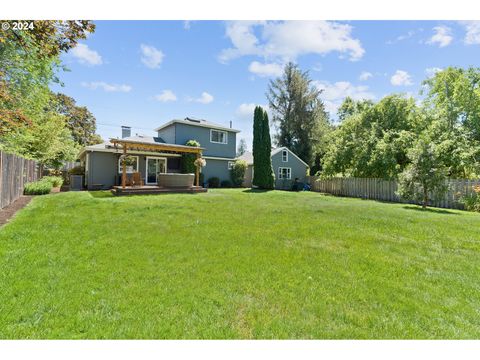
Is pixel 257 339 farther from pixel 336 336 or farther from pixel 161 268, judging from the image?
pixel 161 268

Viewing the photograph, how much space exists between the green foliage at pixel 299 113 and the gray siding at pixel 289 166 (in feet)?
21.6

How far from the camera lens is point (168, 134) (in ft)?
72.5

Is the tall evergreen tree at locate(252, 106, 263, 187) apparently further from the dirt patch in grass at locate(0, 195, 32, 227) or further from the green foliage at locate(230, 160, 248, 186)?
the dirt patch in grass at locate(0, 195, 32, 227)

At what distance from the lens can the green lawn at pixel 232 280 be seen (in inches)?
100

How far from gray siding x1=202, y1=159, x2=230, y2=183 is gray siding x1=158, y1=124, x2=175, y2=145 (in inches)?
144

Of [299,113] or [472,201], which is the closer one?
[472,201]

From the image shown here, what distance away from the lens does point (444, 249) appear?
5.38m

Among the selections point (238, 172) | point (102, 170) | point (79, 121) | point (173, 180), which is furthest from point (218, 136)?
point (79, 121)

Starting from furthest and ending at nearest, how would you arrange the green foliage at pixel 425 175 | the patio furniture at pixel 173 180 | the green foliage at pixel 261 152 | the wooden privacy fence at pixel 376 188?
the green foliage at pixel 261 152, the patio furniture at pixel 173 180, the wooden privacy fence at pixel 376 188, the green foliage at pixel 425 175

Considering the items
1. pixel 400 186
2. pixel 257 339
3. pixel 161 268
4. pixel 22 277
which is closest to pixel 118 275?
pixel 161 268

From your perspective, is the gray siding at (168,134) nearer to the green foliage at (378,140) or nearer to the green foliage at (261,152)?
the green foliage at (261,152)

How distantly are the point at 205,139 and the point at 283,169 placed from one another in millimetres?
9150

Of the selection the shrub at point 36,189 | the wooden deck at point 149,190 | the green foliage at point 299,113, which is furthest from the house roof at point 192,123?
the green foliage at point 299,113

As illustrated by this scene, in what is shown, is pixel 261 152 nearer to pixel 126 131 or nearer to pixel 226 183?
pixel 226 183
